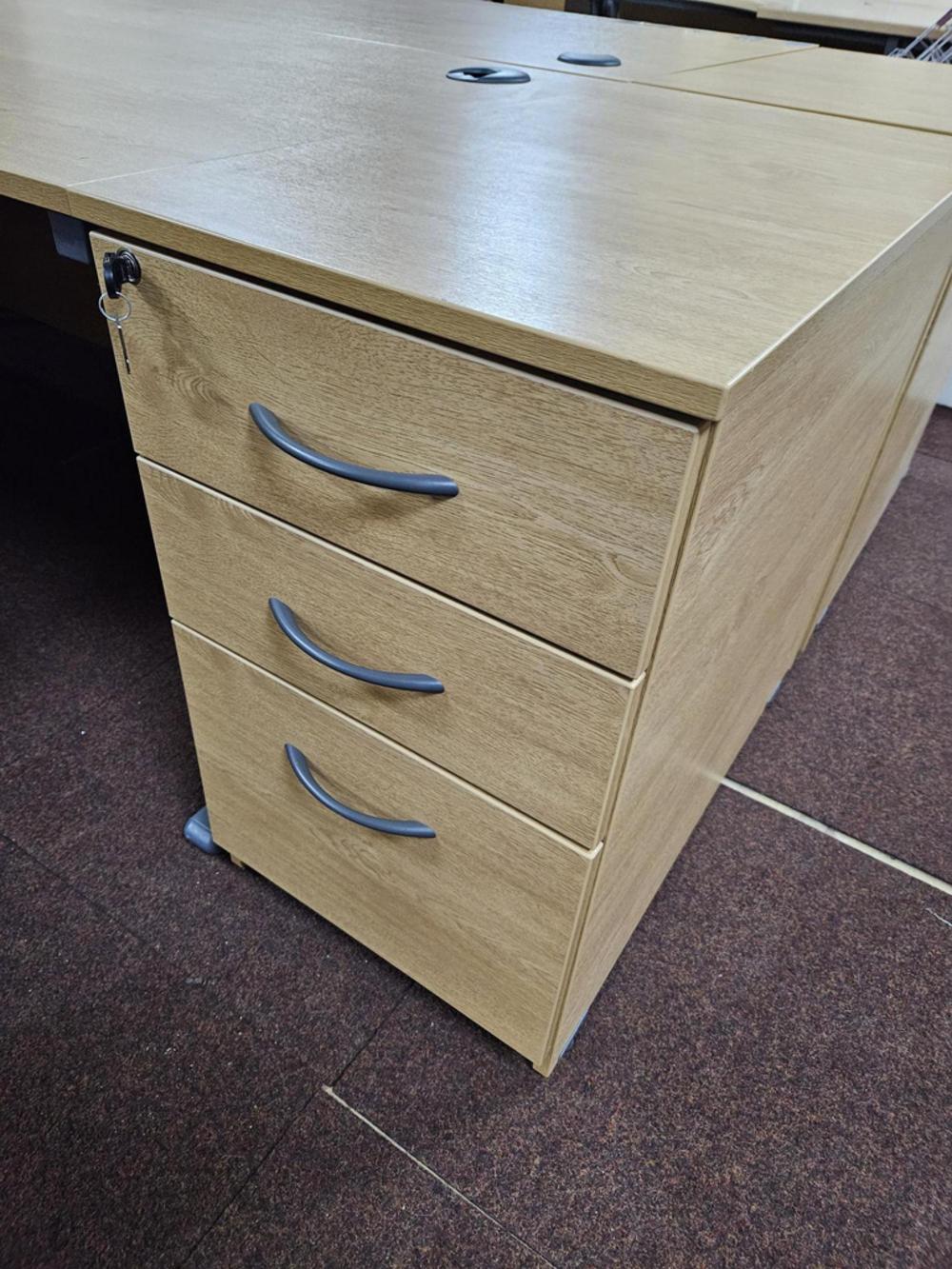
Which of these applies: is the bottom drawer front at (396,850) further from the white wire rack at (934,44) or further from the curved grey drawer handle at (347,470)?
the white wire rack at (934,44)

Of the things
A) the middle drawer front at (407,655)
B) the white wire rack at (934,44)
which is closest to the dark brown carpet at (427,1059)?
the middle drawer front at (407,655)

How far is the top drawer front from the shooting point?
0.45 m

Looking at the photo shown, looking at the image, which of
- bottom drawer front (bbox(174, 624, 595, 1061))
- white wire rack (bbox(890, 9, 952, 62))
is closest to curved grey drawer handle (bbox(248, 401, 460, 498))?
bottom drawer front (bbox(174, 624, 595, 1061))

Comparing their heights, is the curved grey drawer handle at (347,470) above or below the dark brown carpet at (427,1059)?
above

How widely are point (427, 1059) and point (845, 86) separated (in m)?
1.35

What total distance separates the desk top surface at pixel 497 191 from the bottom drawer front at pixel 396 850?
339 millimetres

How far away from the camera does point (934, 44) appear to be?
1.85 m

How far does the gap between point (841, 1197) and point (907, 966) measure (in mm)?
280

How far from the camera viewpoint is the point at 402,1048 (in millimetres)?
861

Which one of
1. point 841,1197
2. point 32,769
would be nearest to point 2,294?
point 32,769

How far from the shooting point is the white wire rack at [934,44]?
1804 mm

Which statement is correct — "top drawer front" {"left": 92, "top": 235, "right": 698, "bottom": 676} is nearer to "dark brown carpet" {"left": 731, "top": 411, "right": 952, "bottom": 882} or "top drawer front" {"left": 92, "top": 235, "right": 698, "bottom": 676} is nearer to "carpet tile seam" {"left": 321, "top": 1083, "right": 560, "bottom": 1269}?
"carpet tile seam" {"left": 321, "top": 1083, "right": 560, "bottom": 1269}

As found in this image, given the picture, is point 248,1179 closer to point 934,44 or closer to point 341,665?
point 341,665

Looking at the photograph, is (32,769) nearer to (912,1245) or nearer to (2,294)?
(912,1245)
